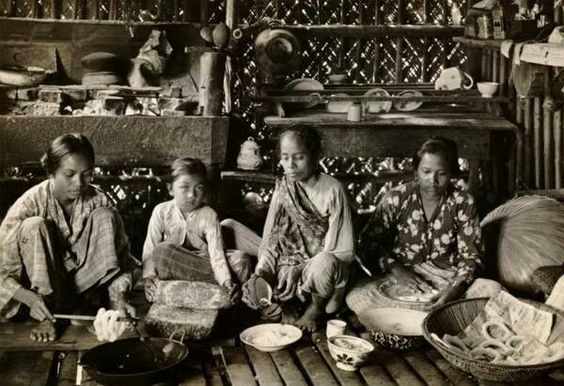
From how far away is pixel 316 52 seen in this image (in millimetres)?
8461

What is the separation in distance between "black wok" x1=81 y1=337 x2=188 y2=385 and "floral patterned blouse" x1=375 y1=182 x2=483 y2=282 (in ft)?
6.28

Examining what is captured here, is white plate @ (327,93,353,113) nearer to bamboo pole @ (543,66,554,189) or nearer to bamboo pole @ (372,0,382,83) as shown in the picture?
bamboo pole @ (372,0,382,83)

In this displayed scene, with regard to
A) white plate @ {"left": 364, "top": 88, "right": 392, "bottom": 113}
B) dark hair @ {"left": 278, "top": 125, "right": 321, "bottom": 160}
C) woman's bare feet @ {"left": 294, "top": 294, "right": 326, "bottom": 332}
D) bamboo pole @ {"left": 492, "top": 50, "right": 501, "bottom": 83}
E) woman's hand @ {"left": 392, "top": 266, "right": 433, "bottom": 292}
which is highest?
bamboo pole @ {"left": 492, "top": 50, "right": 501, "bottom": 83}

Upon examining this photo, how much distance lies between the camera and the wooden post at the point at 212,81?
7.08 m

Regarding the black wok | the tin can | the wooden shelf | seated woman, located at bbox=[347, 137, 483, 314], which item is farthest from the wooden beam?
the black wok

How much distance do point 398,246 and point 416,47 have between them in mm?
3907

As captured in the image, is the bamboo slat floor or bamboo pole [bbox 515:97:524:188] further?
bamboo pole [bbox 515:97:524:188]

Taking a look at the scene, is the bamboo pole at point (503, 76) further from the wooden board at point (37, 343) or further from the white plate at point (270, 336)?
the wooden board at point (37, 343)

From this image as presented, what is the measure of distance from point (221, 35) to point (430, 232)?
3.24m

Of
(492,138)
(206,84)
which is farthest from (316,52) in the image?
(492,138)

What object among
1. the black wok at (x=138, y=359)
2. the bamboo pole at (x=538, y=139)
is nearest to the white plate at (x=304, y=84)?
the bamboo pole at (x=538, y=139)

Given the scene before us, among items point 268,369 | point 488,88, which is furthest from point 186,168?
point 488,88

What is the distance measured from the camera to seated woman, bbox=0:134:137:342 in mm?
4633

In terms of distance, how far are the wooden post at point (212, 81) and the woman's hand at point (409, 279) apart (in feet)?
9.39
